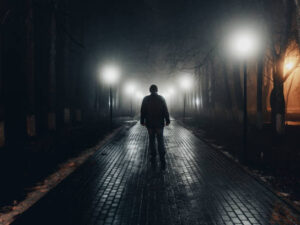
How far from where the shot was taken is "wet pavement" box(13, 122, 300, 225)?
3770 mm

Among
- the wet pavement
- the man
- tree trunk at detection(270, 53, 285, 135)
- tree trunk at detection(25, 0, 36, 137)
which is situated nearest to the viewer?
the wet pavement

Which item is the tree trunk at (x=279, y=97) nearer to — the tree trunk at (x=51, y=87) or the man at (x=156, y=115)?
the man at (x=156, y=115)

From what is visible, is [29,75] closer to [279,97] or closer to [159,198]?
[159,198]

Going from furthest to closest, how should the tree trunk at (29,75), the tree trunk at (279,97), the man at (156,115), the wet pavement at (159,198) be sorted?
the tree trunk at (279,97) < the tree trunk at (29,75) < the man at (156,115) < the wet pavement at (159,198)

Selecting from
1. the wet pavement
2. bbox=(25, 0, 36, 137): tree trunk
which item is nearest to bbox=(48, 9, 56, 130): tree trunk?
bbox=(25, 0, 36, 137): tree trunk

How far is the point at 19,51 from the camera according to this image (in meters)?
12.9

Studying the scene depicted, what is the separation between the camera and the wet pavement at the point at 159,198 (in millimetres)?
3770

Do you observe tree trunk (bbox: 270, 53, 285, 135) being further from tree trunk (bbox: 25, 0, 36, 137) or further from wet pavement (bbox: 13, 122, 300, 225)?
tree trunk (bbox: 25, 0, 36, 137)

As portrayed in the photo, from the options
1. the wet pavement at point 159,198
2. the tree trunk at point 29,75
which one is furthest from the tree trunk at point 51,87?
the wet pavement at point 159,198

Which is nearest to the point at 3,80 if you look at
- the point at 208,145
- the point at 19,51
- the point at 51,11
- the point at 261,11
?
the point at 19,51

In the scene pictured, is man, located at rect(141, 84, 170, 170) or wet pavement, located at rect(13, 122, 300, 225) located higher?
man, located at rect(141, 84, 170, 170)

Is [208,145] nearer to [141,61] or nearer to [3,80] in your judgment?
[3,80]

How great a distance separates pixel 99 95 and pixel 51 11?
13391mm

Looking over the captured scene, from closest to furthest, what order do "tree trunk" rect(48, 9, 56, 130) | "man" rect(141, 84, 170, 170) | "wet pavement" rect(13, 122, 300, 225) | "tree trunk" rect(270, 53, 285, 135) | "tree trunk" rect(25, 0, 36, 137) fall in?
1. "wet pavement" rect(13, 122, 300, 225)
2. "man" rect(141, 84, 170, 170)
3. "tree trunk" rect(25, 0, 36, 137)
4. "tree trunk" rect(270, 53, 285, 135)
5. "tree trunk" rect(48, 9, 56, 130)
